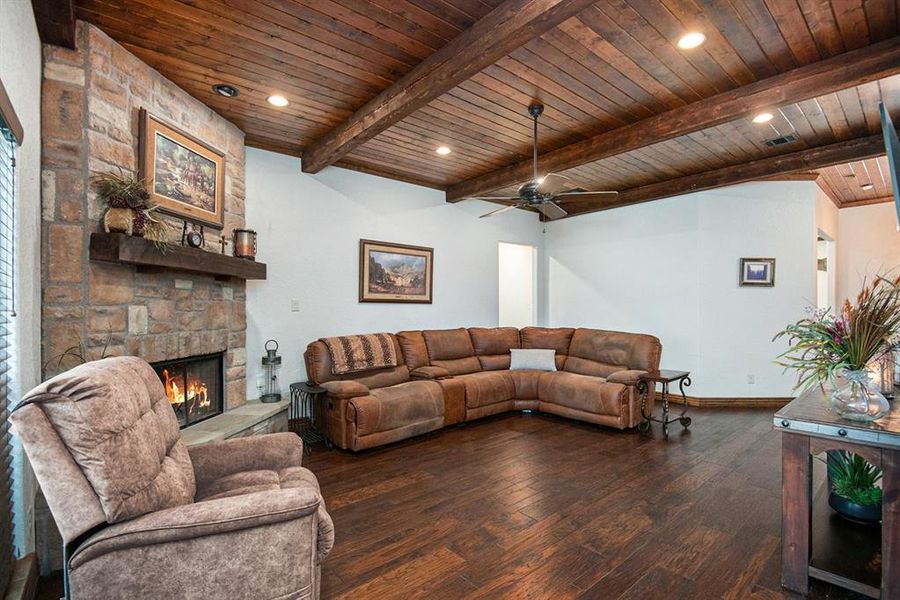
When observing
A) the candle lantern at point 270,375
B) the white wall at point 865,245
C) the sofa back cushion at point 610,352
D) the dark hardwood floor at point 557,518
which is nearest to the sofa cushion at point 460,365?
the dark hardwood floor at point 557,518

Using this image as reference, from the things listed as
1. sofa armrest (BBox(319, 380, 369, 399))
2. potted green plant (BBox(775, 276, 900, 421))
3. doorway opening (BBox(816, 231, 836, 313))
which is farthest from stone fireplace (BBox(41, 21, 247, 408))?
doorway opening (BBox(816, 231, 836, 313))

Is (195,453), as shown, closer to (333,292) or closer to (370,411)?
(370,411)

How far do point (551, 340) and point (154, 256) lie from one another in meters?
4.57

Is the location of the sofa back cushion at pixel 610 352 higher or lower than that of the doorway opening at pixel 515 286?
lower

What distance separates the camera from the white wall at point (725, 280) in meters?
5.38

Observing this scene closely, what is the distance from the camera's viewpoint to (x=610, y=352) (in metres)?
5.12

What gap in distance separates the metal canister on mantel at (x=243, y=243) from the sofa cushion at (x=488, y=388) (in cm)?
248

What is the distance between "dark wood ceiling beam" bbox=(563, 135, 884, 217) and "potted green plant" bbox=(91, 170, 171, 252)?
5.61 meters

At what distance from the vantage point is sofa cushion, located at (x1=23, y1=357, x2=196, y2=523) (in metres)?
1.25

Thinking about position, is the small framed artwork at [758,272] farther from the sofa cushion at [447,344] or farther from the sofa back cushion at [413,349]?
the sofa back cushion at [413,349]

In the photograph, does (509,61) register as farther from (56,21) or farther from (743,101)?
(56,21)

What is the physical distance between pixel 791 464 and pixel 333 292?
4101 millimetres

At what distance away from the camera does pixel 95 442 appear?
128 centimetres

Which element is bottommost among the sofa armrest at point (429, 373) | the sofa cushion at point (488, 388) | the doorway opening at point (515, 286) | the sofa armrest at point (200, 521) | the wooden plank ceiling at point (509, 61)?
the sofa cushion at point (488, 388)
